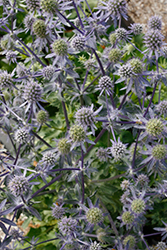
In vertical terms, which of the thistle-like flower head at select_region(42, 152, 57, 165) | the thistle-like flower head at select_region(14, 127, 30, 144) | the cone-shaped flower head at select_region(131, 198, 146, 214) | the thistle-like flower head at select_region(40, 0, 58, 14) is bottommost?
the cone-shaped flower head at select_region(131, 198, 146, 214)

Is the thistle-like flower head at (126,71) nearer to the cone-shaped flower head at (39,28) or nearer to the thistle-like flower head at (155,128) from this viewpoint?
the thistle-like flower head at (155,128)

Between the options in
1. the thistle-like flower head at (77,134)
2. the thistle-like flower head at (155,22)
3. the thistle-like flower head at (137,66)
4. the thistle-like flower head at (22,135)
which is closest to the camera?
the thistle-like flower head at (77,134)

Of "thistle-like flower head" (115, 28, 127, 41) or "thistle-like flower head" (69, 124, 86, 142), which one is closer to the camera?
"thistle-like flower head" (69, 124, 86, 142)

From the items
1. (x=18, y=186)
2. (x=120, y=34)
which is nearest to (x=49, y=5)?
(x=120, y=34)

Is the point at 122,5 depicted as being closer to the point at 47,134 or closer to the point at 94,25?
the point at 94,25

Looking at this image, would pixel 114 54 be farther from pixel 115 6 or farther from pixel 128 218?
pixel 128 218

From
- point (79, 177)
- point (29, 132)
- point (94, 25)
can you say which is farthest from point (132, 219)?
point (94, 25)

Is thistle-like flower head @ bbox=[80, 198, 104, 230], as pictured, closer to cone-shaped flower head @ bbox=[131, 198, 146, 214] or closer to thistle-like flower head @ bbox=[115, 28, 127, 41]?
cone-shaped flower head @ bbox=[131, 198, 146, 214]

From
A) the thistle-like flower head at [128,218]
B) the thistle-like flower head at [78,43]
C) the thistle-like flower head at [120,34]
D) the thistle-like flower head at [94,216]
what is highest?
the thistle-like flower head at [78,43]

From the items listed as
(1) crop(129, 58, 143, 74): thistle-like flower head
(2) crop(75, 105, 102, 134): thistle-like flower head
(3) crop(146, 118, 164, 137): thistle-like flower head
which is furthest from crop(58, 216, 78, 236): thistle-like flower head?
(1) crop(129, 58, 143, 74): thistle-like flower head

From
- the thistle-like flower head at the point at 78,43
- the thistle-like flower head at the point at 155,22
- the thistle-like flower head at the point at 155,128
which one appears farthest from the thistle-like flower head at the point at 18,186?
the thistle-like flower head at the point at 155,22

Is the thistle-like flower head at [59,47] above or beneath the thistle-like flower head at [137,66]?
above

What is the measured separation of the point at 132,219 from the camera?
1.93 m

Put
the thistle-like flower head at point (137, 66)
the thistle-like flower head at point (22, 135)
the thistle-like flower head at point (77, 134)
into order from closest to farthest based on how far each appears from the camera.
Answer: the thistle-like flower head at point (77, 134)
the thistle-like flower head at point (137, 66)
the thistle-like flower head at point (22, 135)
